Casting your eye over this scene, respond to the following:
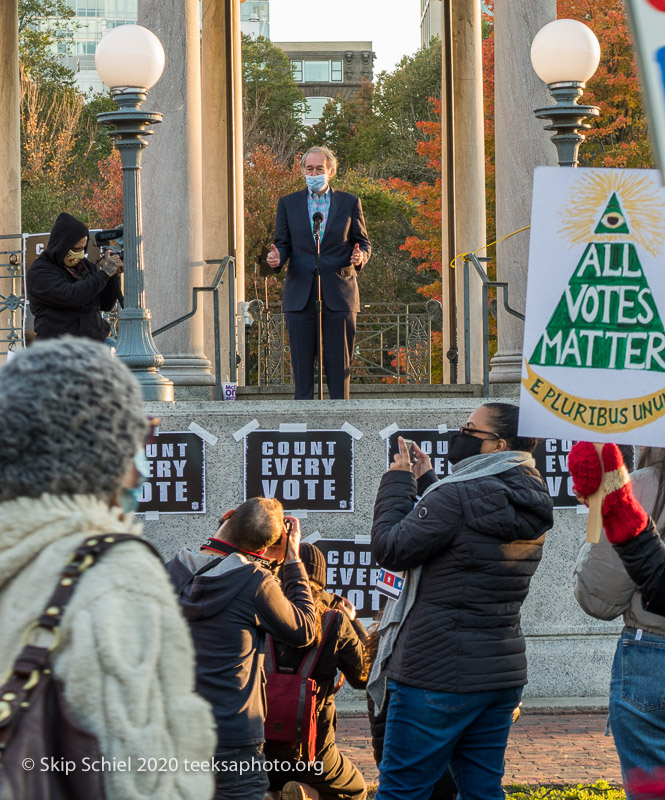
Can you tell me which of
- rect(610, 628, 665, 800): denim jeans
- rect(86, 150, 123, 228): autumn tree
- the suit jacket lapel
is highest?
rect(86, 150, 123, 228): autumn tree

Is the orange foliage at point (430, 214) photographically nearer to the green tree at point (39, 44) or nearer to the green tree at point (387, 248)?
the green tree at point (387, 248)

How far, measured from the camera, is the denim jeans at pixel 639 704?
4102 mm

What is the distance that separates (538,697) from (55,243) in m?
4.78

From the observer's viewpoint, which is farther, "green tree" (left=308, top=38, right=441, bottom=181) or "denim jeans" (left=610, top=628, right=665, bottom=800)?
"green tree" (left=308, top=38, right=441, bottom=181)

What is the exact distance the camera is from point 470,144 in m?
17.0

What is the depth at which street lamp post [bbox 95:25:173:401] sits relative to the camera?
31.3 ft

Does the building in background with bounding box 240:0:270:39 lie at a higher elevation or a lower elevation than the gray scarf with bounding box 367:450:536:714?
higher

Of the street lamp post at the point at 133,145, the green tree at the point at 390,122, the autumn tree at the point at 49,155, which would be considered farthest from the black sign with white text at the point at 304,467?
the green tree at the point at 390,122

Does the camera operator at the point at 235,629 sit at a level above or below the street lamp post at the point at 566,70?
below

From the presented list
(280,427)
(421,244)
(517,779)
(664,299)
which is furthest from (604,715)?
(421,244)

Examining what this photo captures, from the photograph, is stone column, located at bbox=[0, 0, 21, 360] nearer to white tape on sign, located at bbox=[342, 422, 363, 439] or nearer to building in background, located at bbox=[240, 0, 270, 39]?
white tape on sign, located at bbox=[342, 422, 363, 439]

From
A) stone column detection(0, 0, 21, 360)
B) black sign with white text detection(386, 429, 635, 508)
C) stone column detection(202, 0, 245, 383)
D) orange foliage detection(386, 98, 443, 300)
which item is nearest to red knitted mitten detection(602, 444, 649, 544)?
black sign with white text detection(386, 429, 635, 508)

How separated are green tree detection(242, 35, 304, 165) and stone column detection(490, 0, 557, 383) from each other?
130ft

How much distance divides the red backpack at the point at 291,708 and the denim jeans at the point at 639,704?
1559 mm
